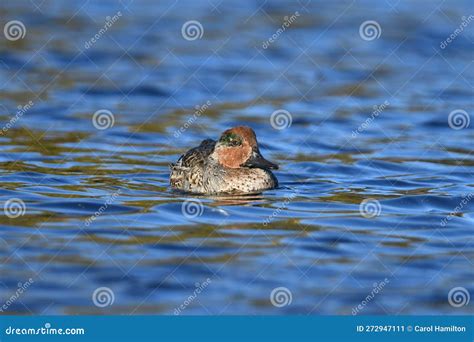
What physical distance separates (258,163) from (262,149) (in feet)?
9.49

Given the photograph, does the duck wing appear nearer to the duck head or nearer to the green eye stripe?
the duck head

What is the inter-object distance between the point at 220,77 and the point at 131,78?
1584 millimetres

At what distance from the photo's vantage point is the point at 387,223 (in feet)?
40.8

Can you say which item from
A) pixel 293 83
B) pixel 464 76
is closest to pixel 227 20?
pixel 293 83

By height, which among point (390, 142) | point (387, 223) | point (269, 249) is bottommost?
point (269, 249)

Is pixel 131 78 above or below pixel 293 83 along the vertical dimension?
below

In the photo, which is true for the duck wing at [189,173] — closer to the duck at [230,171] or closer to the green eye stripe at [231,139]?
the duck at [230,171]

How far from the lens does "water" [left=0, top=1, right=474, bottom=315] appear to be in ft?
33.7

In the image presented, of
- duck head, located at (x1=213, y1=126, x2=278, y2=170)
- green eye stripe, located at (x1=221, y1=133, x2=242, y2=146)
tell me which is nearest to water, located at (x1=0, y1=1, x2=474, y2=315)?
duck head, located at (x1=213, y1=126, x2=278, y2=170)

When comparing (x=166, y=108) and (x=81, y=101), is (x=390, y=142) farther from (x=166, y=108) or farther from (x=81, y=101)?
(x=81, y=101)

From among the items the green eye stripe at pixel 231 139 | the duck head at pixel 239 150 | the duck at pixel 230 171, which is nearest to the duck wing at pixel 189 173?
the duck at pixel 230 171

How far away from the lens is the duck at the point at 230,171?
14.0m

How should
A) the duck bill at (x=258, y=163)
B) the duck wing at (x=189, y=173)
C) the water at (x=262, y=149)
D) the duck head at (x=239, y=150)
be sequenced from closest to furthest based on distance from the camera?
the water at (x=262, y=149) → the duck bill at (x=258, y=163) → the duck head at (x=239, y=150) → the duck wing at (x=189, y=173)

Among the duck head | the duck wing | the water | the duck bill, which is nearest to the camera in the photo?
the water
